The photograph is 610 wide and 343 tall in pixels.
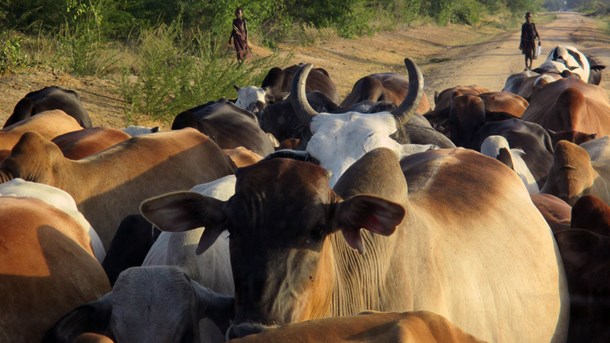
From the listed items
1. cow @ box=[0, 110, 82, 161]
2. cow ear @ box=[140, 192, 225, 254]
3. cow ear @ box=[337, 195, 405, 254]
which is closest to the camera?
cow ear @ box=[337, 195, 405, 254]

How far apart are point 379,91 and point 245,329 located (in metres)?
8.05

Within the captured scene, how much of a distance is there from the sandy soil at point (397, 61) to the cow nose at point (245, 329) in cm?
955

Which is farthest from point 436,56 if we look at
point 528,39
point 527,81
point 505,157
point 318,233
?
point 318,233

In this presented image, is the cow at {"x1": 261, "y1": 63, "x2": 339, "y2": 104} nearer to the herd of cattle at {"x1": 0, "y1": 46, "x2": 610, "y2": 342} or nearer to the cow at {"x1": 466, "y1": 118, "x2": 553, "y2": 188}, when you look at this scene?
the cow at {"x1": 466, "y1": 118, "x2": 553, "y2": 188}

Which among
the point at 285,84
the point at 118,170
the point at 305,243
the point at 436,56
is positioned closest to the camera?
the point at 305,243

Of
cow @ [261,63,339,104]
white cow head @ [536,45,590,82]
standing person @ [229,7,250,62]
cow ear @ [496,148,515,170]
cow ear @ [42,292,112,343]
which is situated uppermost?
cow ear @ [42,292,112,343]

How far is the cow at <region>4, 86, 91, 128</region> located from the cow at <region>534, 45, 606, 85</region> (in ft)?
29.7

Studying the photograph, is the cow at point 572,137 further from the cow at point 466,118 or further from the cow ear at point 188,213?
the cow ear at point 188,213

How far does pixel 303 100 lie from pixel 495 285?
5.51 ft

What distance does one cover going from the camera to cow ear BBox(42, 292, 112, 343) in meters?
3.72

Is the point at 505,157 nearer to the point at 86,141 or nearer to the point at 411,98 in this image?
the point at 411,98

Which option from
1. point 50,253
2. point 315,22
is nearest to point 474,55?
point 315,22

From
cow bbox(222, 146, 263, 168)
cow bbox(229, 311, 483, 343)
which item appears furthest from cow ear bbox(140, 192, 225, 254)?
cow bbox(222, 146, 263, 168)

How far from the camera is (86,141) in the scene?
22.7 feet
